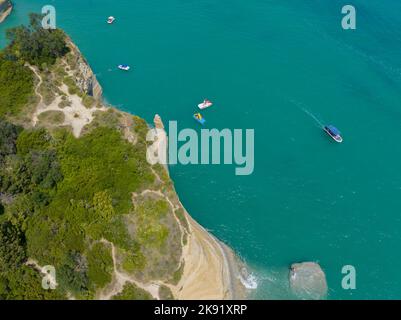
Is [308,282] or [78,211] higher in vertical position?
[78,211]

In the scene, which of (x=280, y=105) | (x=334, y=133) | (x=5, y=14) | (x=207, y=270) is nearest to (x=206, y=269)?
(x=207, y=270)

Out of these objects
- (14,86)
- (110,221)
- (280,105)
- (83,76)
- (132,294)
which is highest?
(14,86)

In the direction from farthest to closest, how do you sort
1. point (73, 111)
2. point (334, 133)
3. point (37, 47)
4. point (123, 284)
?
point (334, 133), point (37, 47), point (73, 111), point (123, 284)

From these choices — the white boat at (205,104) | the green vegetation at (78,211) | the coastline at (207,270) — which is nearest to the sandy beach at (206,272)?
the coastline at (207,270)

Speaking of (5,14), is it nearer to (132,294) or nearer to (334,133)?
(132,294)

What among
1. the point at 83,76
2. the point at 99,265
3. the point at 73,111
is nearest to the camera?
the point at 99,265

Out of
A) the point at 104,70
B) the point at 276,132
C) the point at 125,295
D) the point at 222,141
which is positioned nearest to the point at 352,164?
the point at 276,132
